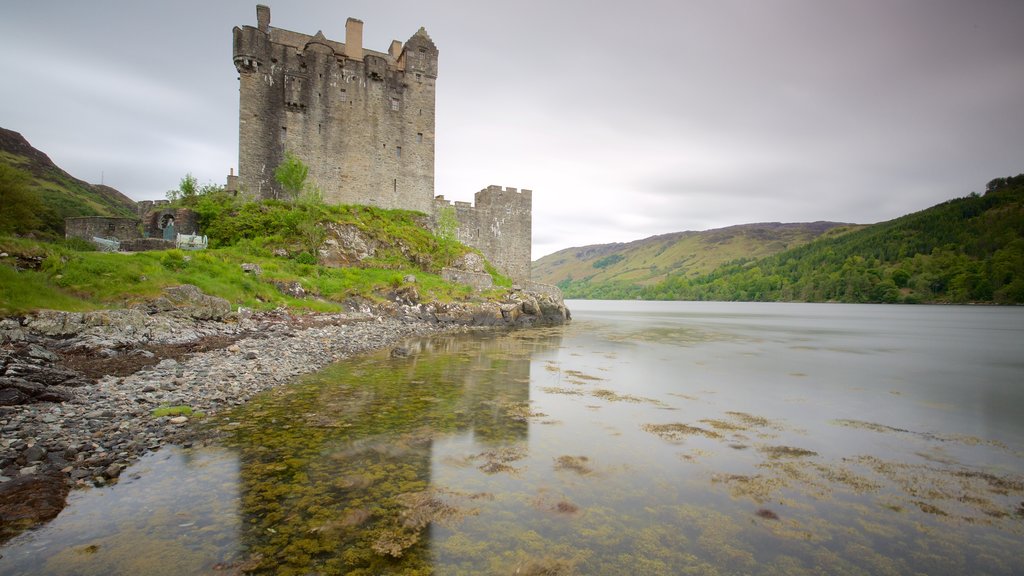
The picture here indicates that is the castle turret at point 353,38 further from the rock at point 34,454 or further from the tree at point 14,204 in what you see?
the rock at point 34,454

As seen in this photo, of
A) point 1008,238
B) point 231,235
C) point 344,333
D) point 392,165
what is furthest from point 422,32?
point 1008,238

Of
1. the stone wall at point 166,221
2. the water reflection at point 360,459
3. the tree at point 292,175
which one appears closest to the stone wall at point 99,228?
the stone wall at point 166,221

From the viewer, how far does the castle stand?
1203 inches

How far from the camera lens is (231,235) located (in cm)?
2684

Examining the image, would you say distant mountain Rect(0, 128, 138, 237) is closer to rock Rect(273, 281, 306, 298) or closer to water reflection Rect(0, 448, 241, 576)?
rock Rect(273, 281, 306, 298)

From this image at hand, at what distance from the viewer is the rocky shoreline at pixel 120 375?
5.72 meters

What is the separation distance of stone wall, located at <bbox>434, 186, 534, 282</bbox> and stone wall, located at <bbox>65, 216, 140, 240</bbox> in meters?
22.4

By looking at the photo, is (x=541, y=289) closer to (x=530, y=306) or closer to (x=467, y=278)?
(x=530, y=306)

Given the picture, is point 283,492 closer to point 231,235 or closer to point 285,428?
point 285,428

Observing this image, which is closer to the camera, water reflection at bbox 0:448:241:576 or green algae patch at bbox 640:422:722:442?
water reflection at bbox 0:448:241:576

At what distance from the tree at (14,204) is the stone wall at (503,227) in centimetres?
2611

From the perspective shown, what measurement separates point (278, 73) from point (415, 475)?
3295 cm

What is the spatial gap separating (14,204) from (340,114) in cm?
1798

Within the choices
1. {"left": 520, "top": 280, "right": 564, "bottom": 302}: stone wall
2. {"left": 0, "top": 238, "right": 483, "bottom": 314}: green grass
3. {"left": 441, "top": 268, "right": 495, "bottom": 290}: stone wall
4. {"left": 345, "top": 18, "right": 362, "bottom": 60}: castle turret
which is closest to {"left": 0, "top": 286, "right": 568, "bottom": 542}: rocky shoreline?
{"left": 0, "top": 238, "right": 483, "bottom": 314}: green grass
